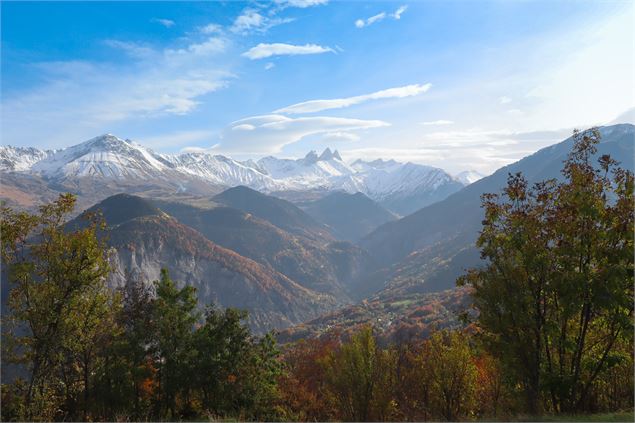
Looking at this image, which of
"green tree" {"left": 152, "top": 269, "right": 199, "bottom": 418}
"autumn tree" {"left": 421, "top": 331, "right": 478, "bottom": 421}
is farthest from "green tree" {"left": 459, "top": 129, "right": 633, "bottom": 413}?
"green tree" {"left": 152, "top": 269, "right": 199, "bottom": 418}

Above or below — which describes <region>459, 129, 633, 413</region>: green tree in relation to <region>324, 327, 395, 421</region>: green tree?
above

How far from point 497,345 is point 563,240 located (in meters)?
6.61

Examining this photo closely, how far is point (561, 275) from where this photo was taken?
19328 millimetres

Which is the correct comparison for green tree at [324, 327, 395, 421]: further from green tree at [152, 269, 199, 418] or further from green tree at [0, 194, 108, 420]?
green tree at [0, 194, 108, 420]

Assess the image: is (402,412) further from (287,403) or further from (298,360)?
(298,360)

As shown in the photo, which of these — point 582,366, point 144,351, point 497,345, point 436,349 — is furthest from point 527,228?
point 144,351

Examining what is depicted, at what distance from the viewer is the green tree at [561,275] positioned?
738 inches

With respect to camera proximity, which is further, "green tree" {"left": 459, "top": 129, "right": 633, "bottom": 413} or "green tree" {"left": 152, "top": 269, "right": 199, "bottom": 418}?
"green tree" {"left": 152, "top": 269, "right": 199, "bottom": 418}

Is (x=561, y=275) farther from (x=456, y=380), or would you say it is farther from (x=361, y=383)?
(x=361, y=383)

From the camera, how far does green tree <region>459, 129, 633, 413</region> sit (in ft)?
61.5

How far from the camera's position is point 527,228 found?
2056 cm

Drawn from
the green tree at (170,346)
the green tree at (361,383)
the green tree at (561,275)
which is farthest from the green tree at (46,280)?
the green tree at (361,383)

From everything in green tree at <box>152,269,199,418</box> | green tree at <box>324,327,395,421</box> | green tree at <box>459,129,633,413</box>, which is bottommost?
green tree at <box>324,327,395,421</box>

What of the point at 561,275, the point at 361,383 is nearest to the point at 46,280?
the point at 561,275
